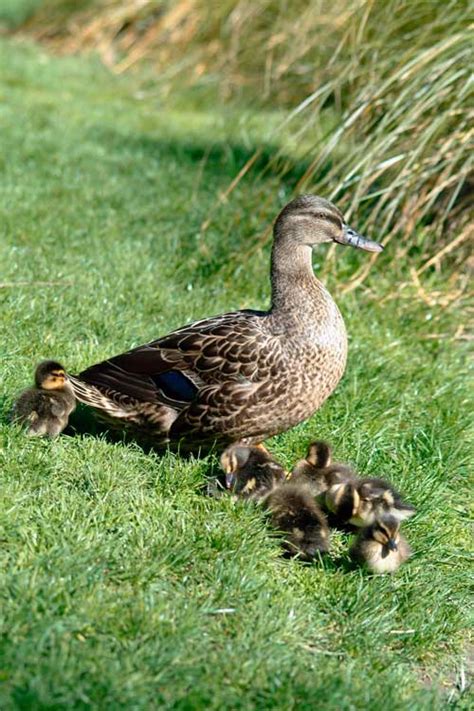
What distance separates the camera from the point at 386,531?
394 cm

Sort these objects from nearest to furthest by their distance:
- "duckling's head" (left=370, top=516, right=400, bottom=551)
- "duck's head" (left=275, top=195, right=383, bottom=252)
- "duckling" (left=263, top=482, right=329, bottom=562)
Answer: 1. "duckling's head" (left=370, top=516, right=400, bottom=551)
2. "duckling" (left=263, top=482, right=329, bottom=562)
3. "duck's head" (left=275, top=195, right=383, bottom=252)

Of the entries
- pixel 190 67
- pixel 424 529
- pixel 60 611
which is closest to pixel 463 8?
pixel 424 529

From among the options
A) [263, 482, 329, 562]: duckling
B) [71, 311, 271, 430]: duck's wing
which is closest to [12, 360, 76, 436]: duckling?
[71, 311, 271, 430]: duck's wing

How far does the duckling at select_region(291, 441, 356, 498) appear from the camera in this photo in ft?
14.4

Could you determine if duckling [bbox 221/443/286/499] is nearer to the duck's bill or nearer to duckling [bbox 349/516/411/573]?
duckling [bbox 349/516/411/573]

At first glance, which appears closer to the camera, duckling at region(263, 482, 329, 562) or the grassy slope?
the grassy slope

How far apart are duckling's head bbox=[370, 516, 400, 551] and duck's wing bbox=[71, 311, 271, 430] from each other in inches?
32.7

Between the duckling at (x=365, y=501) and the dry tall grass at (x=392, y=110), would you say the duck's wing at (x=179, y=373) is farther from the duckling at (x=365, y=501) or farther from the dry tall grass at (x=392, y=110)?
the dry tall grass at (x=392, y=110)

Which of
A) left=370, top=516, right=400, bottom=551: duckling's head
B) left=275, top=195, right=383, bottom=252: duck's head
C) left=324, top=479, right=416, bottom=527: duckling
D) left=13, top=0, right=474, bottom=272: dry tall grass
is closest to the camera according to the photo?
left=370, top=516, right=400, bottom=551: duckling's head

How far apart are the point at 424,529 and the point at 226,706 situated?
1622 millimetres

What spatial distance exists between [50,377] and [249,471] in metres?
0.91

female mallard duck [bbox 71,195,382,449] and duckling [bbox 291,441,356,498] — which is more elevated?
female mallard duck [bbox 71,195,382,449]

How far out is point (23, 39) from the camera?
15867 millimetres

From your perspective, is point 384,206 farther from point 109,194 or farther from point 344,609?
point 344,609
